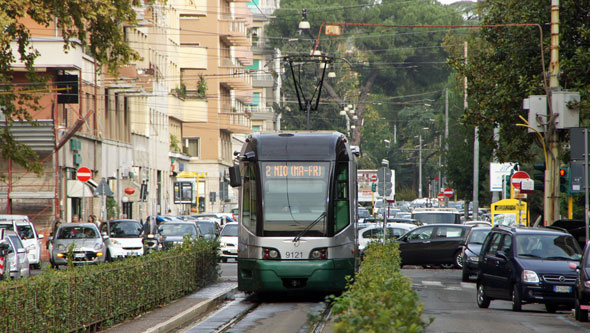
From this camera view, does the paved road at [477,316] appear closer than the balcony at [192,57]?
Yes

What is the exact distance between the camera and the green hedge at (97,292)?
41.7 ft

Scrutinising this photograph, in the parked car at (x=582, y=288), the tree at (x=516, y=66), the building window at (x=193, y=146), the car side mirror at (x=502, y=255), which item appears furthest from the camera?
the building window at (x=193, y=146)

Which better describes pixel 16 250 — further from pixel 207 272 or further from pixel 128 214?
pixel 128 214

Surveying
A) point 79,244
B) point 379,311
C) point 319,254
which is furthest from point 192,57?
point 379,311

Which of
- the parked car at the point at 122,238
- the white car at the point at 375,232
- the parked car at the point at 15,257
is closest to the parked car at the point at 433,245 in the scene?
the white car at the point at 375,232

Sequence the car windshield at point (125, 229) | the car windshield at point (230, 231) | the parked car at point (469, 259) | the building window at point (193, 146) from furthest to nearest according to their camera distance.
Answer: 1. the building window at point (193, 146)
2. the car windshield at point (230, 231)
3. the car windshield at point (125, 229)
4. the parked car at point (469, 259)

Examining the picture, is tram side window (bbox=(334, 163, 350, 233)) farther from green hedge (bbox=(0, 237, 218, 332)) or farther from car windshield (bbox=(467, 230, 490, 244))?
car windshield (bbox=(467, 230, 490, 244))

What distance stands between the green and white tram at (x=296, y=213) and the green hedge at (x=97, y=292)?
4.70 ft

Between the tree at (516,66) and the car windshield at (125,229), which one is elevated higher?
the tree at (516,66)

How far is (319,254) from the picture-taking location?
2166cm

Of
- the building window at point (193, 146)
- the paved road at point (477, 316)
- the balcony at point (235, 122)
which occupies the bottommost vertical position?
the paved road at point (477, 316)

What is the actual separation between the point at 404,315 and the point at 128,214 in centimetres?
5668

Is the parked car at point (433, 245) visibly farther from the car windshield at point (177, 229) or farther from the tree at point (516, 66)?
the car windshield at point (177, 229)

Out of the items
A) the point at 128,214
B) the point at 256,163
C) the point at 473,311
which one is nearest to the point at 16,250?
the point at 256,163
